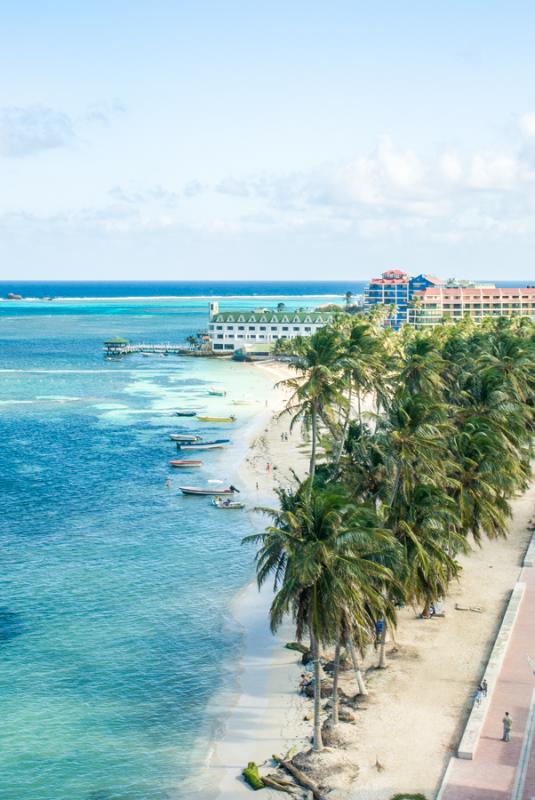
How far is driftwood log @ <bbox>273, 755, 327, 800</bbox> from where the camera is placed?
3256 centimetres

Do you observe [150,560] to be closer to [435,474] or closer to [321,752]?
[435,474]

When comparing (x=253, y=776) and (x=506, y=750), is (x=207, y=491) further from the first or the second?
(x=506, y=750)

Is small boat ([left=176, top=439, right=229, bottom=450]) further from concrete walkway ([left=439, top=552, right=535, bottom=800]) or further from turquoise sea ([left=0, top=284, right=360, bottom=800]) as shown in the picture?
concrete walkway ([left=439, top=552, right=535, bottom=800])

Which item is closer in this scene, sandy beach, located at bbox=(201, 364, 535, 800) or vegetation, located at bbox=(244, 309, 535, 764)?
vegetation, located at bbox=(244, 309, 535, 764)

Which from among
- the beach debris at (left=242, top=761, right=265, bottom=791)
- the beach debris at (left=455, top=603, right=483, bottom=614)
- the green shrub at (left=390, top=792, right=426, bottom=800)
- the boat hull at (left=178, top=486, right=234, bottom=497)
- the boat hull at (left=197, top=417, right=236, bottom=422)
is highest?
the boat hull at (left=197, top=417, right=236, bottom=422)

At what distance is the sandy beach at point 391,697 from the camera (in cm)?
3394

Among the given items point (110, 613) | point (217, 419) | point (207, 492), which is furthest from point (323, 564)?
point (217, 419)

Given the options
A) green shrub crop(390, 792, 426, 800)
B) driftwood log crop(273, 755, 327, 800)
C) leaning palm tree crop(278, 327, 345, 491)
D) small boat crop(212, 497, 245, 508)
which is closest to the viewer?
green shrub crop(390, 792, 426, 800)

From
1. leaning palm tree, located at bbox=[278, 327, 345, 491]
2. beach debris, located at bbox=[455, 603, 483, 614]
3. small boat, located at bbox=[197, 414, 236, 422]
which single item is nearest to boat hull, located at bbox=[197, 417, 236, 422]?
small boat, located at bbox=[197, 414, 236, 422]

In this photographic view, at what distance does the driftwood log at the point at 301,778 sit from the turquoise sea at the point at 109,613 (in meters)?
4.05

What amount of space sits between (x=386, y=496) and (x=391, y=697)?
34.1ft

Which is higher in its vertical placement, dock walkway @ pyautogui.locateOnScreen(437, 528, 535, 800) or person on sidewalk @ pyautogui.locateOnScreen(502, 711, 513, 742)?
person on sidewalk @ pyautogui.locateOnScreen(502, 711, 513, 742)

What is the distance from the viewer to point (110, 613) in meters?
52.1

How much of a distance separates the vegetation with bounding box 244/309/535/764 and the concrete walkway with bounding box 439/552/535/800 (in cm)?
532
